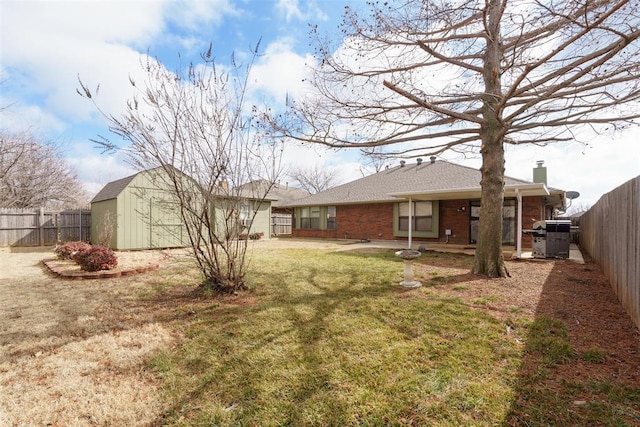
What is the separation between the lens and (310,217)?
795 inches

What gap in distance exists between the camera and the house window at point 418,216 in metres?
14.4

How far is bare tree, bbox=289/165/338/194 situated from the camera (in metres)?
40.9

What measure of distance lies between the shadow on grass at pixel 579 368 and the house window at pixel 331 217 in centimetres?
1415

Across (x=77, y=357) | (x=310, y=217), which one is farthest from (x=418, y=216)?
(x=77, y=357)

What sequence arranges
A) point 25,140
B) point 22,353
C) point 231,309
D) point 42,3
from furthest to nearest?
1. point 25,140
2. point 42,3
3. point 231,309
4. point 22,353

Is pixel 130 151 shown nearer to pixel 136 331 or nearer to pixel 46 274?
pixel 136 331

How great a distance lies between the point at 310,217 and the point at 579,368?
58.2ft

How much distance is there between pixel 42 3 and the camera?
480 centimetres

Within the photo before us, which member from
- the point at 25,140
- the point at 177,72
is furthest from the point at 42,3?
the point at 25,140

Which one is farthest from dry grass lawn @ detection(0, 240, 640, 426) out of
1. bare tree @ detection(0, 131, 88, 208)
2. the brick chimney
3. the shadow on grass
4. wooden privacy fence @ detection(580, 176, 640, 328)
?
bare tree @ detection(0, 131, 88, 208)

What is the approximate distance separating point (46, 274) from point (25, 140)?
1684 centimetres

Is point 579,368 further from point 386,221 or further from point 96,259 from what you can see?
point 386,221

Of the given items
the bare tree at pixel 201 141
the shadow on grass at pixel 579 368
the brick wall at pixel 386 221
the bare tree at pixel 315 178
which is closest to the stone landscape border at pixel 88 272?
the bare tree at pixel 201 141

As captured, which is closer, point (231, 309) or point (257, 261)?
point (231, 309)
